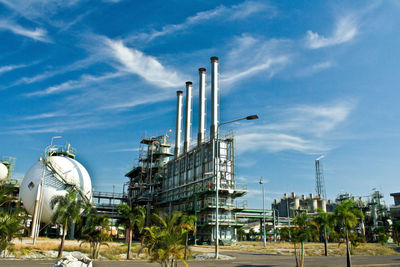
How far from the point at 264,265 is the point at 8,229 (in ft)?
59.9

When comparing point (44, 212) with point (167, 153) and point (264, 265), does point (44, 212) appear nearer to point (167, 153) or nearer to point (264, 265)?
point (167, 153)

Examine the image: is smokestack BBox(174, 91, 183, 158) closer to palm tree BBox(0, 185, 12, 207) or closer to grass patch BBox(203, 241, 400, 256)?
grass patch BBox(203, 241, 400, 256)

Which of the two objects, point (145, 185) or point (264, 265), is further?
point (145, 185)

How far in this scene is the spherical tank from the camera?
51.1m

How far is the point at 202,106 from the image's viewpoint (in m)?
63.3

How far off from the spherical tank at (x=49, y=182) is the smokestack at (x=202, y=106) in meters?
23.9

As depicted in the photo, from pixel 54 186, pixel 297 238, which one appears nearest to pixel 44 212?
pixel 54 186

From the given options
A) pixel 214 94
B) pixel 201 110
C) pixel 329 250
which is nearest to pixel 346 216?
pixel 329 250

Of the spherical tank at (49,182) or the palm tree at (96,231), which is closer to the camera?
the palm tree at (96,231)

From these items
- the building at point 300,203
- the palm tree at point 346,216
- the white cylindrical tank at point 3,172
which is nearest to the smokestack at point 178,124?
the white cylindrical tank at point 3,172

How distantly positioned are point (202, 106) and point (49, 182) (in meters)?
31.8

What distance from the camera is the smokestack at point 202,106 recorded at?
2431 inches

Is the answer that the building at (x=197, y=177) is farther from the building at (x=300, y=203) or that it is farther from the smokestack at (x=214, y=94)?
the building at (x=300, y=203)

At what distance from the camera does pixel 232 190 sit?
51.4 m
